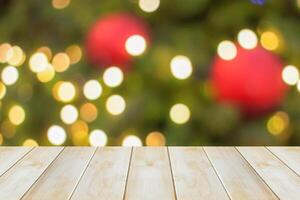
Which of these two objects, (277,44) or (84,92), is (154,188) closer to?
(84,92)

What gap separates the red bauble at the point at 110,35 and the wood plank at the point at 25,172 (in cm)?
34

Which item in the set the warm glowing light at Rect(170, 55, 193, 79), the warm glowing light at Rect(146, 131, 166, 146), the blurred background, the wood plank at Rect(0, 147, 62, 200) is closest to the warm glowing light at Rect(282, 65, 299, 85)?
the blurred background

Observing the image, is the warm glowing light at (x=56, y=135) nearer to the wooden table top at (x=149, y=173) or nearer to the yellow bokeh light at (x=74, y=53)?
the wooden table top at (x=149, y=173)

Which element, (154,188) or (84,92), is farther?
(84,92)

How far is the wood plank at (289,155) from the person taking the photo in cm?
197

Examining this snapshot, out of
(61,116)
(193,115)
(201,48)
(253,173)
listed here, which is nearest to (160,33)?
(201,48)

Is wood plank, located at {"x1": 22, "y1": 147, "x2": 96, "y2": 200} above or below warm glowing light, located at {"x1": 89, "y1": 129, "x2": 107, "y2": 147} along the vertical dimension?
below

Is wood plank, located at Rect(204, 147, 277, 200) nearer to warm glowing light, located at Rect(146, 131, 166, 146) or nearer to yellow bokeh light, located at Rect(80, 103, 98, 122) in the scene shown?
warm glowing light, located at Rect(146, 131, 166, 146)

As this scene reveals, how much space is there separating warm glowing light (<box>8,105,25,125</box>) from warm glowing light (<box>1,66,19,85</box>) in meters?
0.09

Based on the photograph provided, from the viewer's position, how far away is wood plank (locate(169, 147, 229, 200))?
1.61 m

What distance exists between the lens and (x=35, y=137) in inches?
87.7

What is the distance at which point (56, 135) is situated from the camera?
2.24 metres

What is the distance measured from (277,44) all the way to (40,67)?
0.81 meters

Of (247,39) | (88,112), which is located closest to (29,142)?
(88,112)
